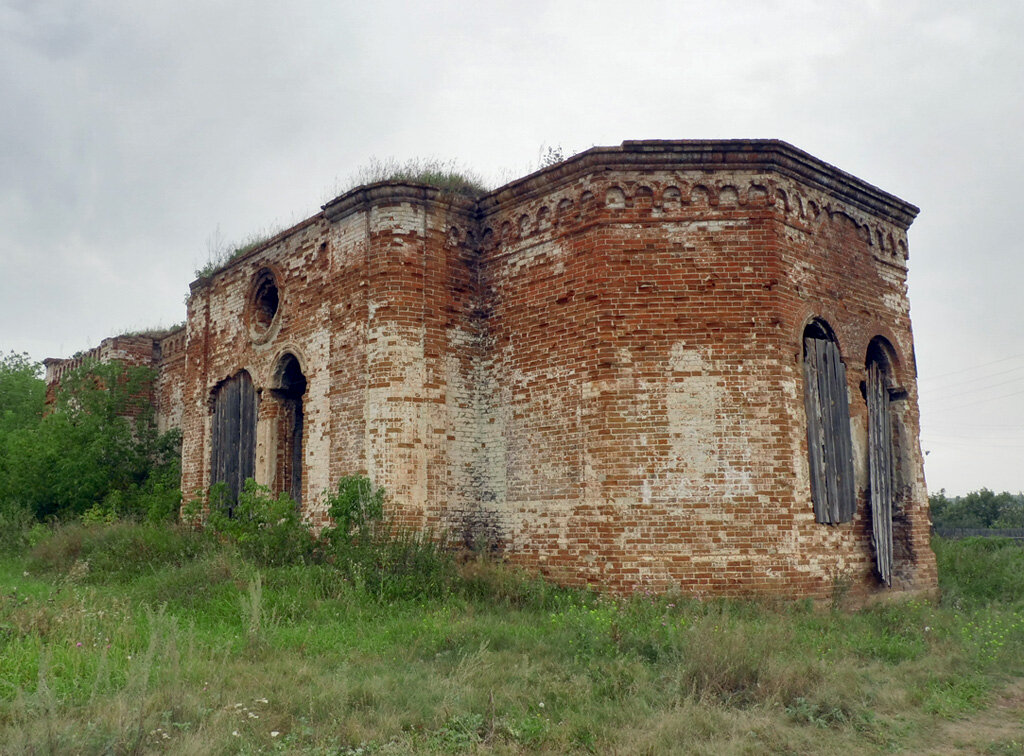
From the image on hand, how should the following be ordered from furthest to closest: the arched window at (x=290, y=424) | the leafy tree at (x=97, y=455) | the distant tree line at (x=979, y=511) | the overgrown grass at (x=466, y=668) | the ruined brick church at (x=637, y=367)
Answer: the distant tree line at (x=979, y=511) < the leafy tree at (x=97, y=455) < the arched window at (x=290, y=424) < the ruined brick church at (x=637, y=367) < the overgrown grass at (x=466, y=668)

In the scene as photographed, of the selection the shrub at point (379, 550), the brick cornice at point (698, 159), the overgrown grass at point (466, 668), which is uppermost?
the brick cornice at point (698, 159)

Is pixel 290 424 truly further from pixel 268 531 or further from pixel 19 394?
pixel 19 394

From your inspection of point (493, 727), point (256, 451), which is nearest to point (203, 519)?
point (256, 451)

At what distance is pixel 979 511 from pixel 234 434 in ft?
107

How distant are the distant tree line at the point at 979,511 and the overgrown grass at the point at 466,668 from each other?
26790mm

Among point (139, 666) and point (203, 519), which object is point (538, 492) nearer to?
point (139, 666)

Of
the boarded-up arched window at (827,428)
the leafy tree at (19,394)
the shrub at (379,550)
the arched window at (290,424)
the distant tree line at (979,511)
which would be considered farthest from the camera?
the distant tree line at (979,511)

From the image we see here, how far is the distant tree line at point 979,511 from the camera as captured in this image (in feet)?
108

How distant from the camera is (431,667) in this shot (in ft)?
21.4

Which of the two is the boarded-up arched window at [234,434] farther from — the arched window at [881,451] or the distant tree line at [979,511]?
the distant tree line at [979,511]

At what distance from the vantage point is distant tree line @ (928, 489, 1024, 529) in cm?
3297

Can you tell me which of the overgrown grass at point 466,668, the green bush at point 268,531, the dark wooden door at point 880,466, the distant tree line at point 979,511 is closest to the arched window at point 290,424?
the green bush at point 268,531

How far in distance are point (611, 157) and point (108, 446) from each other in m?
11.7

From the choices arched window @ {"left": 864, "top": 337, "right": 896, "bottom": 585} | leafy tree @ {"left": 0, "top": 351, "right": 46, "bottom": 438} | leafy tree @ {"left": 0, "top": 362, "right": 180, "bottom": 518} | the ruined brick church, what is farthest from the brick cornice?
leafy tree @ {"left": 0, "top": 351, "right": 46, "bottom": 438}
